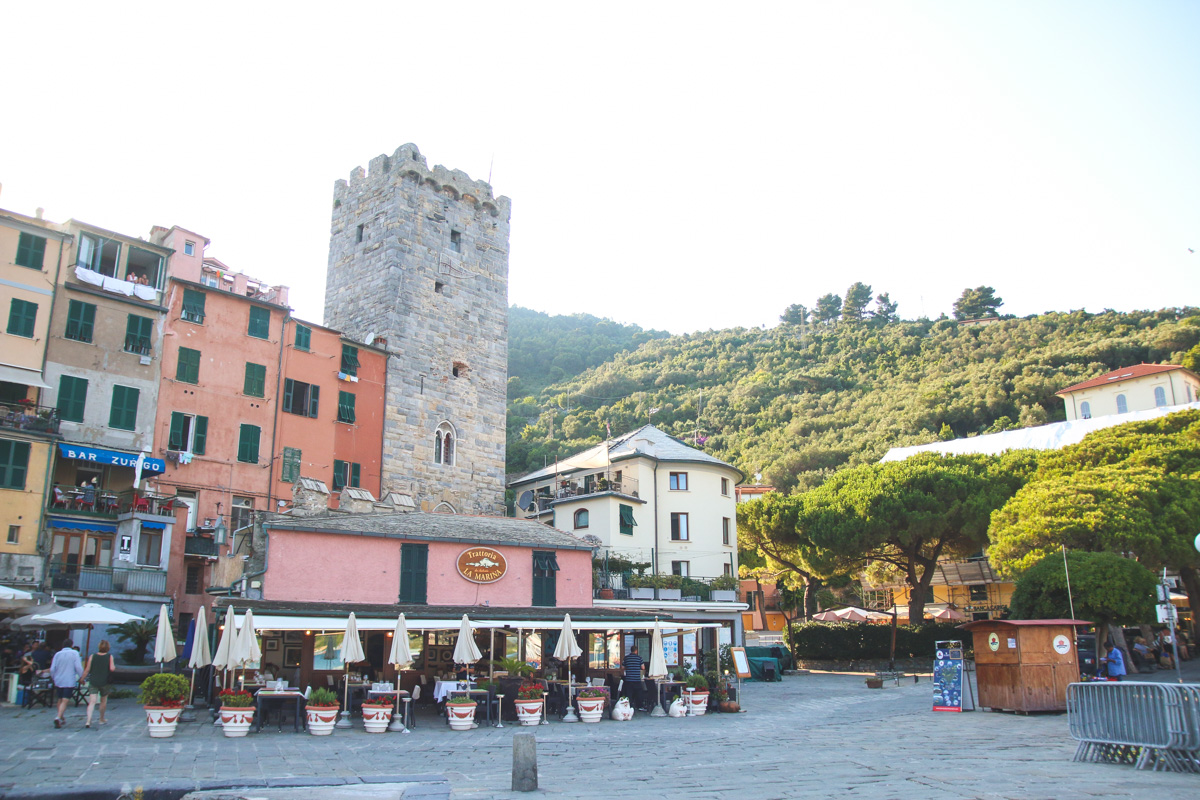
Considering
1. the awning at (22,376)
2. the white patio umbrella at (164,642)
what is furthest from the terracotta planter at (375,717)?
the awning at (22,376)

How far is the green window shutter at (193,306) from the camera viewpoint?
A: 27.5 metres

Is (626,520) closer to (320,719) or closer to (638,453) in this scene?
(638,453)

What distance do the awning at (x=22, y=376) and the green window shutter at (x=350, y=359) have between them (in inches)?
367

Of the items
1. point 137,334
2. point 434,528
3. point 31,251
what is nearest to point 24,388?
point 137,334

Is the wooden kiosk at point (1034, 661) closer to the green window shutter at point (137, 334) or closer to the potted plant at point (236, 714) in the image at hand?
the potted plant at point (236, 714)

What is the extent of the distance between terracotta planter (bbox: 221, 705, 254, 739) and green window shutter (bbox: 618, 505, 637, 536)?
20.6 metres

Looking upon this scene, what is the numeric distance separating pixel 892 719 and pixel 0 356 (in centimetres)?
2516

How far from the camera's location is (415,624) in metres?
18.2

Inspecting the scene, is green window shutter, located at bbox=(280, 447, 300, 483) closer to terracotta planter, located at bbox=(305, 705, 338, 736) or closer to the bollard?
terracotta planter, located at bbox=(305, 705, 338, 736)

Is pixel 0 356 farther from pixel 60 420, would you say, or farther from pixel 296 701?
pixel 296 701

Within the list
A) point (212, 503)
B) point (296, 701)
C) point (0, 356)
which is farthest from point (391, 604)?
point (0, 356)

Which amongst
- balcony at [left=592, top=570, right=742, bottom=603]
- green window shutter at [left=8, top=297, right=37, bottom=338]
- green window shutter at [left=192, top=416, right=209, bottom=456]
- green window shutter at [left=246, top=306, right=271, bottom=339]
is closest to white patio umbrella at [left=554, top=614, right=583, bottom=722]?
balcony at [left=592, top=570, right=742, bottom=603]

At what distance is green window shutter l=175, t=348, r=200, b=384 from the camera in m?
26.9

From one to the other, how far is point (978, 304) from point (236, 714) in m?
Answer: 103
